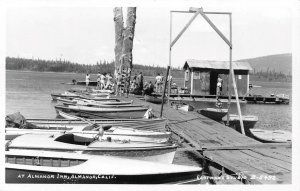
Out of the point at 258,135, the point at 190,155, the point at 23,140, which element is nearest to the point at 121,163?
the point at 23,140

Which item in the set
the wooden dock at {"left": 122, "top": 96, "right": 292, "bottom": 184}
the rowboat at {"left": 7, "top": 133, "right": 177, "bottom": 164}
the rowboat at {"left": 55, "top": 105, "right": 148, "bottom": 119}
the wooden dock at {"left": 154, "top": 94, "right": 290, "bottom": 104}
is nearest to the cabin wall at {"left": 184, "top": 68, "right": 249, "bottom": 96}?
the wooden dock at {"left": 154, "top": 94, "right": 290, "bottom": 104}

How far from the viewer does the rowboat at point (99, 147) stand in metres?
5.63

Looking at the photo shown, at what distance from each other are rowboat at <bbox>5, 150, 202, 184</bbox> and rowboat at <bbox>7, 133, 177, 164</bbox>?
253mm

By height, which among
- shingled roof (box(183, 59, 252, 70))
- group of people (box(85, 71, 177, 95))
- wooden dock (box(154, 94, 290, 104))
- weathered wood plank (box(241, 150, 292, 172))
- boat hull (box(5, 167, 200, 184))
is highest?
shingled roof (box(183, 59, 252, 70))

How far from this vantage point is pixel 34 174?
527 centimetres

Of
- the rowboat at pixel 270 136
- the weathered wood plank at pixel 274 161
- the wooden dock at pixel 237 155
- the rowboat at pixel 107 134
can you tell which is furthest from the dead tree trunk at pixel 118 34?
the weathered wood plank at pixel 274 161

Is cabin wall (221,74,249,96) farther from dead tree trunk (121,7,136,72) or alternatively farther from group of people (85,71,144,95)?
dead tree trunk (121,7,136,72)

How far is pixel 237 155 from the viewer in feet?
21.5

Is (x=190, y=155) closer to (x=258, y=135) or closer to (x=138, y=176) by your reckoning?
(x=138, y=176)

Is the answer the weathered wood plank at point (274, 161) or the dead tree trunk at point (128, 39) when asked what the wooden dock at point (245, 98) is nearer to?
the dead tree trunk at point (128, 39)

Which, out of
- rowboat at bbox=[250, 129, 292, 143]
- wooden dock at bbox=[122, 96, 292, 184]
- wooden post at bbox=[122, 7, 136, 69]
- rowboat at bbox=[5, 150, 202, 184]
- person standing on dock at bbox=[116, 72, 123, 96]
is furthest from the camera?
person standing on dock at bbox=[116, 72, 123, 96]

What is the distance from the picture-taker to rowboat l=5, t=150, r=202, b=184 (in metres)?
5.14

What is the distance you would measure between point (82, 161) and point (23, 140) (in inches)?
45.4

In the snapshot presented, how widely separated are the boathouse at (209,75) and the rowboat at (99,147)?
59.3ft
